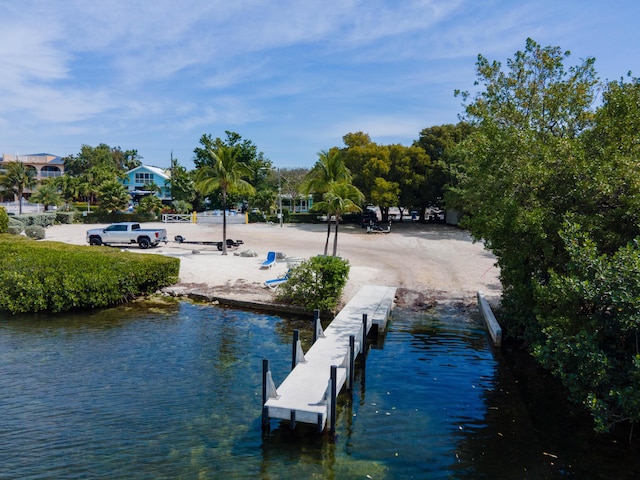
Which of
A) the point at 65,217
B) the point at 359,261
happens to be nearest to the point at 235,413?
the point at 359,261

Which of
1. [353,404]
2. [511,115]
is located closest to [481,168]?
[511,115]

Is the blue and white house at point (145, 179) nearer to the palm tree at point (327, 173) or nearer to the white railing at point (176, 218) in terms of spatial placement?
the white railing at point (176, 218)

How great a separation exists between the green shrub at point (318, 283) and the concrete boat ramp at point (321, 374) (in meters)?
1.22

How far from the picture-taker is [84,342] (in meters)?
14.1

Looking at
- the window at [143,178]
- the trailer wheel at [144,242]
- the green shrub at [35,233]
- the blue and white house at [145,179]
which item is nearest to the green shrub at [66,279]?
the trailer wheel at [144,242]

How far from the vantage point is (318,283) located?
17312 millimetres

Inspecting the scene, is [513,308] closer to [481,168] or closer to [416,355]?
[416,355]

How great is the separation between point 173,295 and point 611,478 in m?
16.7

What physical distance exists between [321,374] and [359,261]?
54.6 ft

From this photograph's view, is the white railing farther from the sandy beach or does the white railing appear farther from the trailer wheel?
the trailer wheel

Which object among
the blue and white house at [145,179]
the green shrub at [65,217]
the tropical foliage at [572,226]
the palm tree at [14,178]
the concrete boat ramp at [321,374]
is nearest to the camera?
the tropical foliage at [572,226]

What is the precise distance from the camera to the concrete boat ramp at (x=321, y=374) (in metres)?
8.89

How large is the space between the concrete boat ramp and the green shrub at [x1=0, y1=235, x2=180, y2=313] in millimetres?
9164

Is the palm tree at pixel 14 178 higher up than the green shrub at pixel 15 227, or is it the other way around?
the palm tree at pixel 14 178
